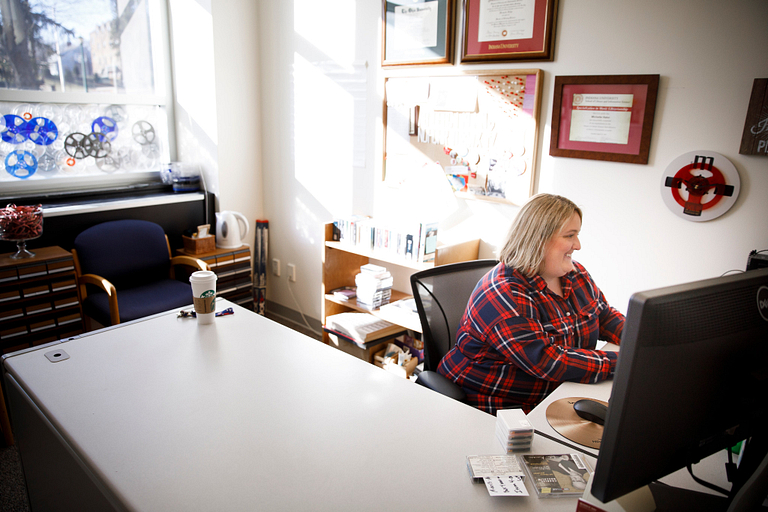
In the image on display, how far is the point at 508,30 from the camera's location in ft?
8.00

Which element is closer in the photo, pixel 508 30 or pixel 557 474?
pixel 557 474

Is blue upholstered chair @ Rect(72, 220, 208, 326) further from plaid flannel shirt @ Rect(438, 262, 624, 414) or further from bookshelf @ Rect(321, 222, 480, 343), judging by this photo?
plaid flannel shirt @ Rect(438, 262, 624, 414)

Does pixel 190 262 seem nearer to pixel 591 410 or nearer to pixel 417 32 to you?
pixel 417 32

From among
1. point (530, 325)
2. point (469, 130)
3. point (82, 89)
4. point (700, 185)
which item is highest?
point (82, 89)

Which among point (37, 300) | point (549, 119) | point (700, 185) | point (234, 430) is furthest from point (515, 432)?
point (37, 300)

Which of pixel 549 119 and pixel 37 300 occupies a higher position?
pixel 549 119

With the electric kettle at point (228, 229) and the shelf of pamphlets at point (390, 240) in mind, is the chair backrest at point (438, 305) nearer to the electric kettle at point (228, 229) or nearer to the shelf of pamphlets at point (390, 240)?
the shelf of pamphlets at point (390, 240)

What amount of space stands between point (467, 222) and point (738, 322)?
199cm

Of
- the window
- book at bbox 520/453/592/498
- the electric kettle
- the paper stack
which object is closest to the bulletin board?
the paper stack

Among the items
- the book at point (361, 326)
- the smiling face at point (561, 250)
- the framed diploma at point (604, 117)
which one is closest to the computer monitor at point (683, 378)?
the smiling face at point (561, 250)

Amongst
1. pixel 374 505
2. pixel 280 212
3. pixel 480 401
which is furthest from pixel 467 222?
pixel 374 505

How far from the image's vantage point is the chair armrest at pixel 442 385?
1.63 meters

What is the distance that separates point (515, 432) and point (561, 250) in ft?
2.35

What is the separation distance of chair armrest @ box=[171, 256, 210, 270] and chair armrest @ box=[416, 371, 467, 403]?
1.95 meters
